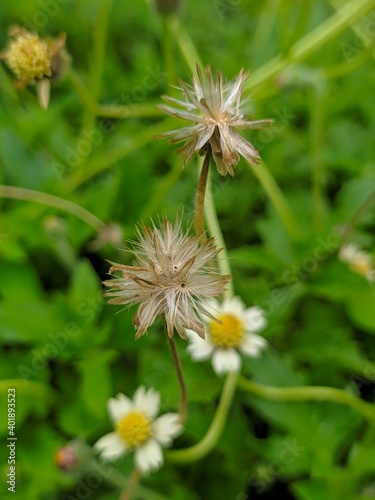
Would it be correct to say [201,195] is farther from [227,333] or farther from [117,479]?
[117,479]

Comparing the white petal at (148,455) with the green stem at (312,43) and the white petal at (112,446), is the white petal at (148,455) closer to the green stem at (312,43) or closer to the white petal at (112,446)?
the white petal at (112,446)

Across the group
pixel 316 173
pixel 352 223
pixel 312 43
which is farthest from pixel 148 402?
pixel 312 43

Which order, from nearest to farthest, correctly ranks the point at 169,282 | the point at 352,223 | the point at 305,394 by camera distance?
the point at 169,282, the point at 305,394, the point at 352,223

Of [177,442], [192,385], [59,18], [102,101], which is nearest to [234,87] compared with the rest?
[192,385]

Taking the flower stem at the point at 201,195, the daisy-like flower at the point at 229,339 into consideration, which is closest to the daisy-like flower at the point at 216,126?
the flower stem at the point at 201,195

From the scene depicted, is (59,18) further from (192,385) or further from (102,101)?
(192,385)
